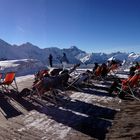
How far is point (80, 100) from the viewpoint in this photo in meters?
9.43

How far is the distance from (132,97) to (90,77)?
5098mm

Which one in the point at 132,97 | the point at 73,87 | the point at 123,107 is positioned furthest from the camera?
the point at 73,87

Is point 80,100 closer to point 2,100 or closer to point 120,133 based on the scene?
point 2,100

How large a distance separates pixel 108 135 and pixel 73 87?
6948mm

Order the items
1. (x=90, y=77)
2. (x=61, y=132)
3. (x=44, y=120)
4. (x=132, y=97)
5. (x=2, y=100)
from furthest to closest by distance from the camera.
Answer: (x=90, y=77), (x=2, y=100), (x=132, y=97), (x=44, y=120), (x=61, y=132)

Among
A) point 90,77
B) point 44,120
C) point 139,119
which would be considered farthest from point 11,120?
point 90,77

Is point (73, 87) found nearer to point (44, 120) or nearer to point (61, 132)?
point (44, 120)

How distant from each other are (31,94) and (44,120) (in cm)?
328

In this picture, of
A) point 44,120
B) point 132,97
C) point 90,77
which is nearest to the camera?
point 44,120

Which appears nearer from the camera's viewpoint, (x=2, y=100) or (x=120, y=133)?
(x=120, y=133)

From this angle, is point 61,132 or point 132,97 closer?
point 61,132

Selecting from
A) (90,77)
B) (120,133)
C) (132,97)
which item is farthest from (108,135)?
(90,77)

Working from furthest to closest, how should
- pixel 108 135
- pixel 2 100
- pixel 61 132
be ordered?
1. pixel 2 100
2. pixel 61 132
3. pixel 108 135

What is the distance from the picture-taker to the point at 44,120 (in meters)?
6.89
